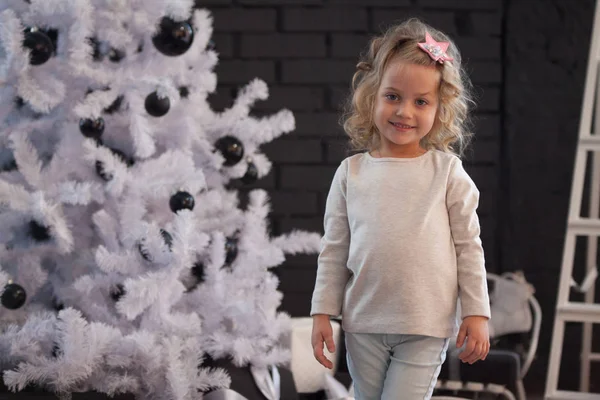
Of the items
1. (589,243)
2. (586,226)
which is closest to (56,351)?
(586,226)

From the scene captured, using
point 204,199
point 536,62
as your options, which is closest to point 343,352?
point 204,199

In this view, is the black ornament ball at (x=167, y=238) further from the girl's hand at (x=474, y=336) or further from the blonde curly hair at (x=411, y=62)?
the girl's hand at (x=474, y=336)

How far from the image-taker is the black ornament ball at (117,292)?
6.17 feet

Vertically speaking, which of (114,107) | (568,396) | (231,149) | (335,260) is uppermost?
(114,107)

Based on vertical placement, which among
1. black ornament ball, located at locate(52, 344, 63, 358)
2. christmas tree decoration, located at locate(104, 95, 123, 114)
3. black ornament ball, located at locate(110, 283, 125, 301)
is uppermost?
christmas tree decoration, located at locate(104, 95, 123, 114)

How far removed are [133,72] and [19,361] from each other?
2.35 feet

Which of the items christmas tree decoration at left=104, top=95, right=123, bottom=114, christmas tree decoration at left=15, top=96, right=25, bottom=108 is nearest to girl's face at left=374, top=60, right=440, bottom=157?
christmas tree decoration at left=104, top=95, right=123, bottom=114

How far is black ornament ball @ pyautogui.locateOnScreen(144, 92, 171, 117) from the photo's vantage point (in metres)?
1.91

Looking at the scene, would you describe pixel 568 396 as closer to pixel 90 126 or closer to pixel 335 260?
pixel 335 260

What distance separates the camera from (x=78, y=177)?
1.94 m

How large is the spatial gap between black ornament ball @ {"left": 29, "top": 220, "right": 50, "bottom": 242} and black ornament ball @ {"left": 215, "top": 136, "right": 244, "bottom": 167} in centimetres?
49

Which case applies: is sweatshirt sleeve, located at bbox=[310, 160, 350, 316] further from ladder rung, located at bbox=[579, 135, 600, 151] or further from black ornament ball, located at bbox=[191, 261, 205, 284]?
ladder rung, located at bbox=[579, 135, 600, 151]

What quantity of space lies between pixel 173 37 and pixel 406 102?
769mm

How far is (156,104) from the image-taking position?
191cm
